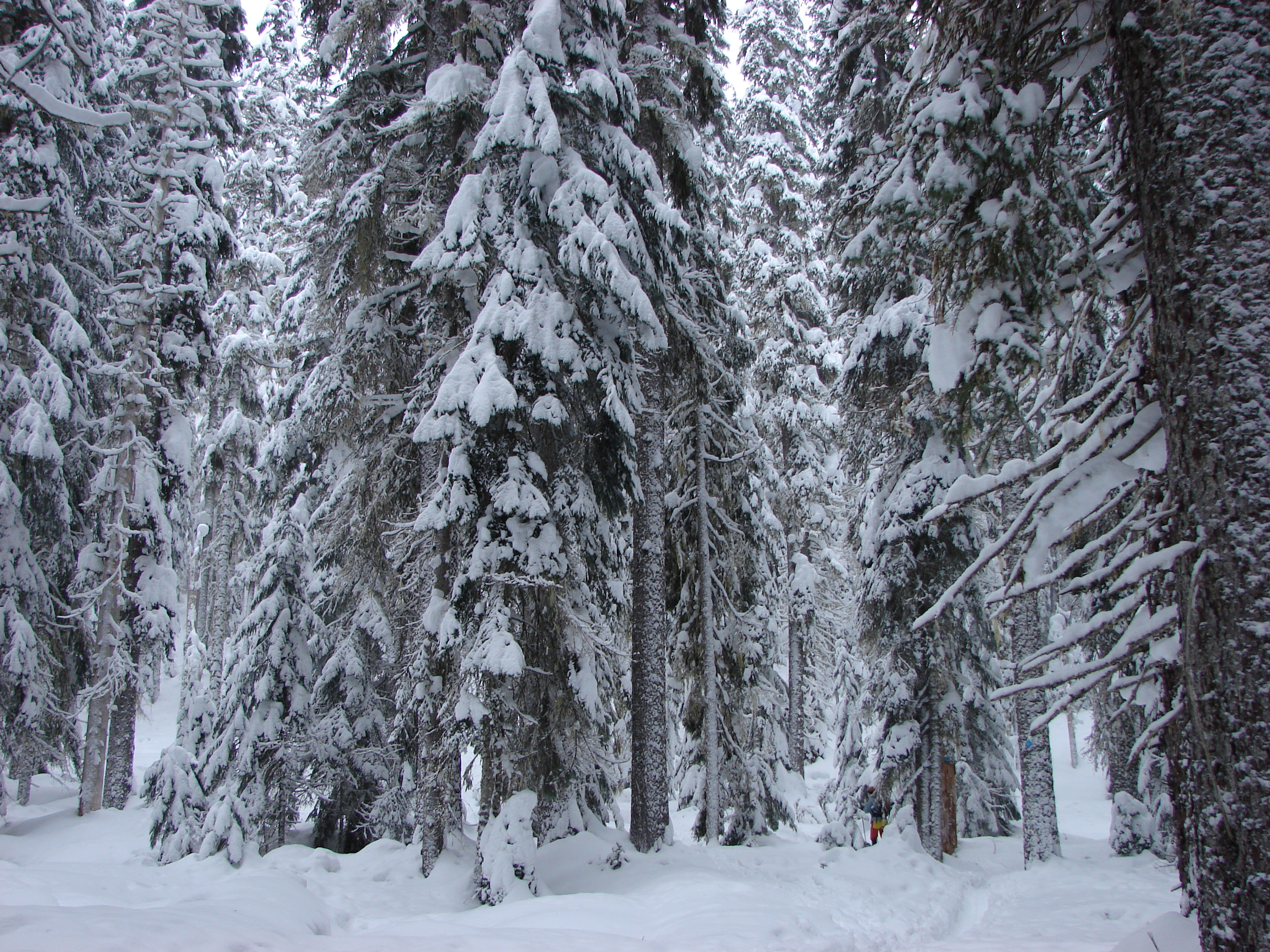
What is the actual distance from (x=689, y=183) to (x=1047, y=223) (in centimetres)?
823

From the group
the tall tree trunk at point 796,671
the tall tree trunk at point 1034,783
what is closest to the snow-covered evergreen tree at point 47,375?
the tall tree trunk at point 796,671

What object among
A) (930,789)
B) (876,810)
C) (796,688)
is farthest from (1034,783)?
(796,688)

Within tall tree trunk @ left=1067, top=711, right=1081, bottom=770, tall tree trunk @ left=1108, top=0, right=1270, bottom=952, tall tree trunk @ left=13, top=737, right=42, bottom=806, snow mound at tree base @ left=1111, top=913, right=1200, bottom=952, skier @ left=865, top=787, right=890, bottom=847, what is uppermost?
tall tree trunk @ left=1108, top=0, right=1270, bottom=952

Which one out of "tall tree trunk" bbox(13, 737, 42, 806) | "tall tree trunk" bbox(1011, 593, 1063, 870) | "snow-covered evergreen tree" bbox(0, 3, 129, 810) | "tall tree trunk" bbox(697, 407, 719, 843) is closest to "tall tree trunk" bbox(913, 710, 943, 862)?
"tall tree trunk" bbox(1011, 593, 1063, 870)

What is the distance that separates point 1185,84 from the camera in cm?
353

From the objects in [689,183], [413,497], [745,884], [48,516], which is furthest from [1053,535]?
[48,516]

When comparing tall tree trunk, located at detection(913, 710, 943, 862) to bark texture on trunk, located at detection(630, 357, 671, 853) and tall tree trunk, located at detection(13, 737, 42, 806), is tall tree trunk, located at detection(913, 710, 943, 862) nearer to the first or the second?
bark texture on trunk, located at detection(630, 357, 671, 853)

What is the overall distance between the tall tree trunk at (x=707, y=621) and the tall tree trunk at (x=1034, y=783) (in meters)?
5.18

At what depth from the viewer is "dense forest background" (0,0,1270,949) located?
145 inches

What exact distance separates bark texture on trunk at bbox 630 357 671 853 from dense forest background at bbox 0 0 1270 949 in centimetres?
8

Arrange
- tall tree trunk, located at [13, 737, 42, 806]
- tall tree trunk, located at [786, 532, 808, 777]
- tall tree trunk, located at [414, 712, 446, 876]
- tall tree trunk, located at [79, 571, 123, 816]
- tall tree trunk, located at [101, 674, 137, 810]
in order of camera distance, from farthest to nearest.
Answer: tall tree trunk, located at [786, 532, 808, 777] < tall tree trunk, located at [101, 674, 137, 810] < tall tree trunk, located at [79, 571, 123, 816] < tall tree trunk, located at [13, 737, 42, 806] < tall tree trunk, located at [414, 712, 446, 876]

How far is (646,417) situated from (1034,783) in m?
9.25

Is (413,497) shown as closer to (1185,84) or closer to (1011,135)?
(1011,135)

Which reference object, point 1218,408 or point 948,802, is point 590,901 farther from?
point 948,802
